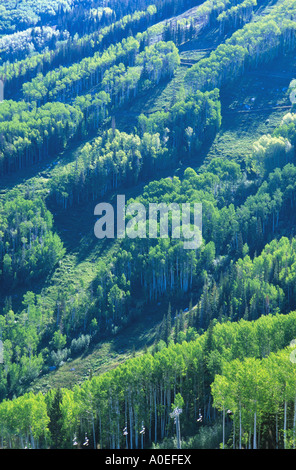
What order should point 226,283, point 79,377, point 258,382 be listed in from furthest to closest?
point 226,283 → point 79,377 → point 258,382

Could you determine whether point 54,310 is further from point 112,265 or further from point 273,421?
point 273,421

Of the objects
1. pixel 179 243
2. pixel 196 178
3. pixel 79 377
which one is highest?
pixel 196 178

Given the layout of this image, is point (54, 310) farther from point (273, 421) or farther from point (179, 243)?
point (273, 421)

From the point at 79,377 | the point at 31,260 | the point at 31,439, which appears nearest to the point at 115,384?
the point at 31,439

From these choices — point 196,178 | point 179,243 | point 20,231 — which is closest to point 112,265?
point 179,243

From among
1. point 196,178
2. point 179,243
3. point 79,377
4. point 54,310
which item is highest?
point 196,178

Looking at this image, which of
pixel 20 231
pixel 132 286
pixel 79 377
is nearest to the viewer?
pixel 79 377

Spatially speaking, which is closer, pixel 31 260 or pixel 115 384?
pixel 115 384

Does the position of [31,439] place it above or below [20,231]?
below

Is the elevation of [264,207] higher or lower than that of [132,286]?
higher
